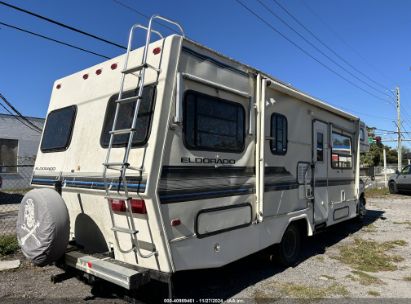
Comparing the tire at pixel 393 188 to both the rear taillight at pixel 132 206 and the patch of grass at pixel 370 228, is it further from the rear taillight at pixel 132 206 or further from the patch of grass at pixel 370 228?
the rear taillight at pixel 132 206

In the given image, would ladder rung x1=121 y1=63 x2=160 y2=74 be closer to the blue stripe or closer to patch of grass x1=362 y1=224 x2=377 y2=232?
the blue stripe

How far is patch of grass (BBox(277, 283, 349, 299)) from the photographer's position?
505 centimetres

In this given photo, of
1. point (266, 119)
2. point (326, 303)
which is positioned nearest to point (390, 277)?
point (326, 303)

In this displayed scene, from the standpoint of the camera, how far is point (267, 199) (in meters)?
5.52

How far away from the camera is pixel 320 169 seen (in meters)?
7.27

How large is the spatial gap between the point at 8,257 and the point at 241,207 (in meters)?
4.20

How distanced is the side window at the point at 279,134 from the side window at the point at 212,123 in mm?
811

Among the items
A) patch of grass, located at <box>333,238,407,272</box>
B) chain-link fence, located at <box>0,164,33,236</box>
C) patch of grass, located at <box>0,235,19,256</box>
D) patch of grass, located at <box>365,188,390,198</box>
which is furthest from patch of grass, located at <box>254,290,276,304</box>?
patch of grass, located at <box>365,188,390,198</box>

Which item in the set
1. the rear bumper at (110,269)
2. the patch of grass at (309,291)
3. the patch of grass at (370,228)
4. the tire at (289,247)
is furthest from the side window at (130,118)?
the patch of grass at (370,228)

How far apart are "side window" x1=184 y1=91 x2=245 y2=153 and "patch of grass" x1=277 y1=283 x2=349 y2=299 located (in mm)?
1950

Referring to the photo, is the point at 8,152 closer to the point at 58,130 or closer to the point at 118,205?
the point at 58,130

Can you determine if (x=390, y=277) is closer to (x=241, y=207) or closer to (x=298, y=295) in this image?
(x=298, y=295)

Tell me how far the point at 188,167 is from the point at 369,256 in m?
4.41

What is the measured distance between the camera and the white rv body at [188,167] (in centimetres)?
405
